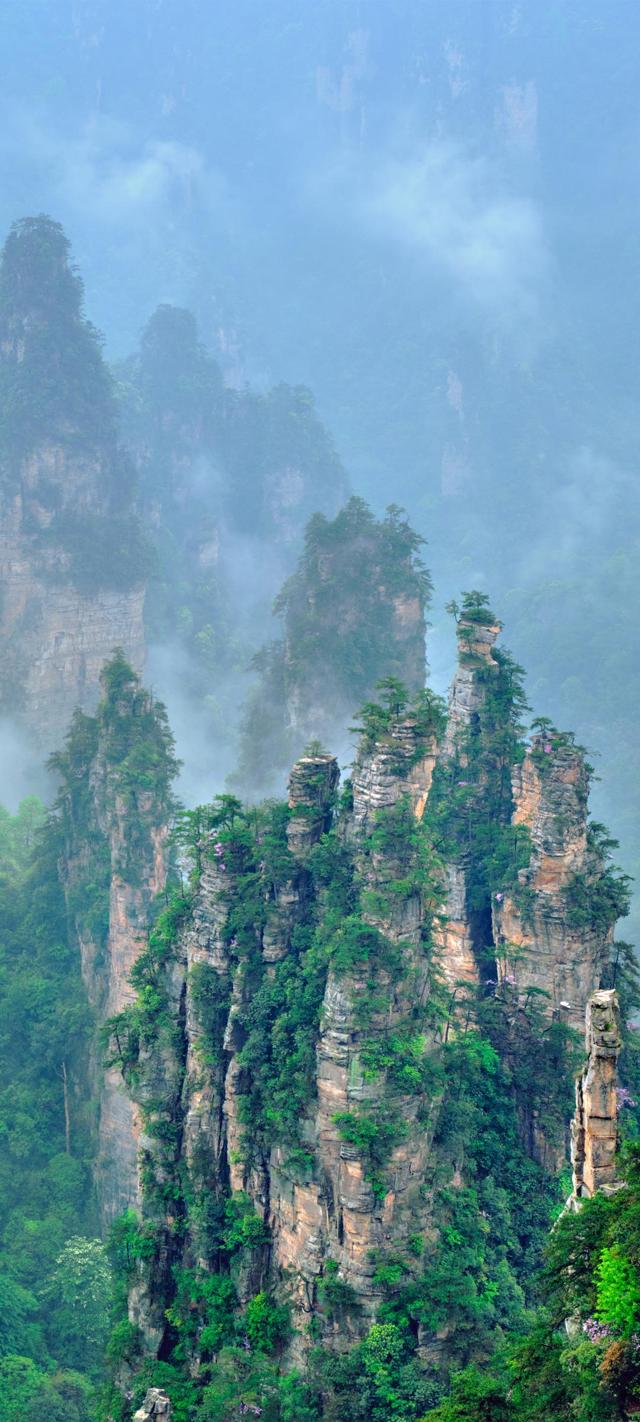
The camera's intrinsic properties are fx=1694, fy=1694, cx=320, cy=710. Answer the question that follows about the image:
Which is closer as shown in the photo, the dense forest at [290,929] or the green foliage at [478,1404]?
the green foliage at [478,1404]

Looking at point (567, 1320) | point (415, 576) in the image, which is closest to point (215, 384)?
point (415, 576)

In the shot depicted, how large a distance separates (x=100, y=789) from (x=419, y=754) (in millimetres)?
23782

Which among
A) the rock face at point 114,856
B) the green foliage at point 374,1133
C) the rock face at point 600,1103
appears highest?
the rock face at point 114,856

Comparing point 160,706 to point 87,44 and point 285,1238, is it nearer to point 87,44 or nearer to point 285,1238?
point 285,1238

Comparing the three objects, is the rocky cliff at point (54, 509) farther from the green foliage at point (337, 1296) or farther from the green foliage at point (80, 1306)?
the green foliage at point (337, 1296)

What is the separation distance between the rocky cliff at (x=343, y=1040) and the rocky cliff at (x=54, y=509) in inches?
2066

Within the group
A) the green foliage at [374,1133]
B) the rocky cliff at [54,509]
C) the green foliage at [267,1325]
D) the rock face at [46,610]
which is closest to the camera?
the green foliage at [374,1133]

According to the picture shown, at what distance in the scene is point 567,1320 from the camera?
78.4ft

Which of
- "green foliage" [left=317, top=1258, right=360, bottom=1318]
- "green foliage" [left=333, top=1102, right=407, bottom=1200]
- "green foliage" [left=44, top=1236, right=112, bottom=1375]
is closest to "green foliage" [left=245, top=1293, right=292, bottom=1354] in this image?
"green foliage" [left=317, top=1258, right=360, bottom=1318]

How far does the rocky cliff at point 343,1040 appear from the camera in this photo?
33.2m

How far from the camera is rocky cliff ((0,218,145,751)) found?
89.8 metres

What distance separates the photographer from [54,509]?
91.3 meters

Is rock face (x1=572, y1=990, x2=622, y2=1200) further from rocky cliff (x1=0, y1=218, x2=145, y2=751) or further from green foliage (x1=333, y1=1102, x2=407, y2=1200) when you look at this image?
rocky cliff (x1=0, y1=218, x2=145, y2=751)

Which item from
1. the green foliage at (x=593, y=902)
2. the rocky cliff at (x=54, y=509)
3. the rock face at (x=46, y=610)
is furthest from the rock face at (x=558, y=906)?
the rocky cliff at (x=54, y=509)
